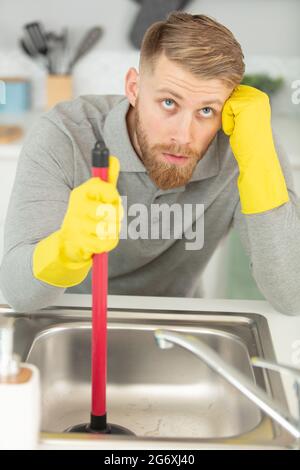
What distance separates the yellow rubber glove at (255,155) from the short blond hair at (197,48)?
0.05 m

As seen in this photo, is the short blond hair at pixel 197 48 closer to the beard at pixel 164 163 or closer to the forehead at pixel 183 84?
the forehead at pixel 183 84

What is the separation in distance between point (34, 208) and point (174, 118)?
0.29 meters

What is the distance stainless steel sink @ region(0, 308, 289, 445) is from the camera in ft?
3.46

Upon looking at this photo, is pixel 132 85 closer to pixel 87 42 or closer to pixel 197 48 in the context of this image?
pixel 197 48

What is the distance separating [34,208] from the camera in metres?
1.16

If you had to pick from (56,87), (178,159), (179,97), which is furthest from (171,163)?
(56,87)

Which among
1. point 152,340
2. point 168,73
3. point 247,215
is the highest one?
point 168,73

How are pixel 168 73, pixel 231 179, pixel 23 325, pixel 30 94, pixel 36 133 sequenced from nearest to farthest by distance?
pixel 23 325 → pixel 168 73 → pixel 36 133 → pixel 231 179 → pixel 30 94

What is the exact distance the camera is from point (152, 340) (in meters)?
1.12

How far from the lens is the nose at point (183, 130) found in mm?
1178

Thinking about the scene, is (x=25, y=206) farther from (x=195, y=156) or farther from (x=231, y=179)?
(x=231, y=179)

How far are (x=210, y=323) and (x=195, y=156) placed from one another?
31 cm

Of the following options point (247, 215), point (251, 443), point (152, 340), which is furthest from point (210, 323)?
point (251, 443)

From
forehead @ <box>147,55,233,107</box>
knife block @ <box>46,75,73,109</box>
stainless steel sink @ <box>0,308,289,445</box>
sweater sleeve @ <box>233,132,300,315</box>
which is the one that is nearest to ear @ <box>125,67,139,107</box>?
forehead @ <box>147,55,233,107</box>
